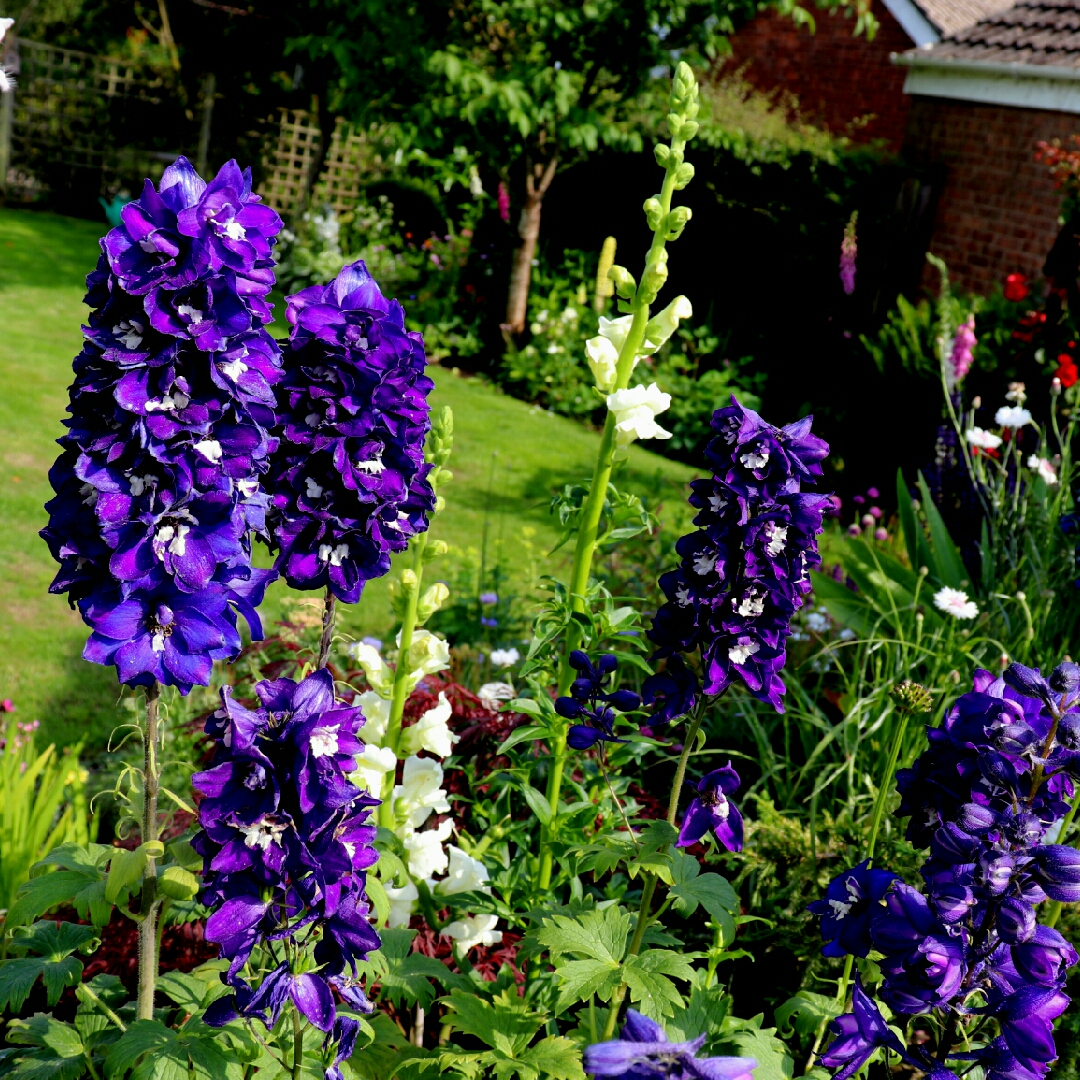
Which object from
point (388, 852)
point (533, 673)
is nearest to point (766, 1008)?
point (533, 673)

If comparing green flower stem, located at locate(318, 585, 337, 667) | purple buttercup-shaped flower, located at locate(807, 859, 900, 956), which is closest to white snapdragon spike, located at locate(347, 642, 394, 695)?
green flower stem, located at locate(318, 585, 337, 667)

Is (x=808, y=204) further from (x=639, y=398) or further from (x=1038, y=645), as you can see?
(x=639, y=398)

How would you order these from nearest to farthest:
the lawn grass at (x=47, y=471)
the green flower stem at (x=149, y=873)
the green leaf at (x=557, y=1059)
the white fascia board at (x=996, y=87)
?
1. the green flower stem at (x=149, y=873)
2. the green leaf at (x=557, y=1059)
3. the lawn grass at (x=47, y=471)
4. the white fascia board at (x=996, y=87)

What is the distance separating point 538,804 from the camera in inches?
85.7

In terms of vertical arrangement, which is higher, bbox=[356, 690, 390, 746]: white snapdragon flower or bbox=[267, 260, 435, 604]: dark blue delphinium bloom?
bbox=[267, 260, 435, 604]: dark blue delphinium bloom

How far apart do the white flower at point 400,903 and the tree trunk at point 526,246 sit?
809 centimetres

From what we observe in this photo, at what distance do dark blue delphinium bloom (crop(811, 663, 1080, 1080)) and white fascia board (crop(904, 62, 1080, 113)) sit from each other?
8.74 metres

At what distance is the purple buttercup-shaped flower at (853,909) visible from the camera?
5.20ft

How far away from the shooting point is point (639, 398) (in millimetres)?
2084

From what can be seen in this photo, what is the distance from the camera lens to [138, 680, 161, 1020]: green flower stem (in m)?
1.57

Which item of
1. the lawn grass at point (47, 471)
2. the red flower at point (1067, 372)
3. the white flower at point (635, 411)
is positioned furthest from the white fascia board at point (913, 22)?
the white flower at point (635, 411)

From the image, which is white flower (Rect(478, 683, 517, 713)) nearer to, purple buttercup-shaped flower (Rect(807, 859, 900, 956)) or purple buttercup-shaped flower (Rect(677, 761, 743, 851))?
purple buttercup-shaped flower (Rect(677, 761, 743, 851))

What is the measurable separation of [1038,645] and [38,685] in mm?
3712

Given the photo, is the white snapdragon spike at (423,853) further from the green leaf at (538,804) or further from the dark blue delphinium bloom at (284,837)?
the dark blue delphinium bloom at (284,837)
